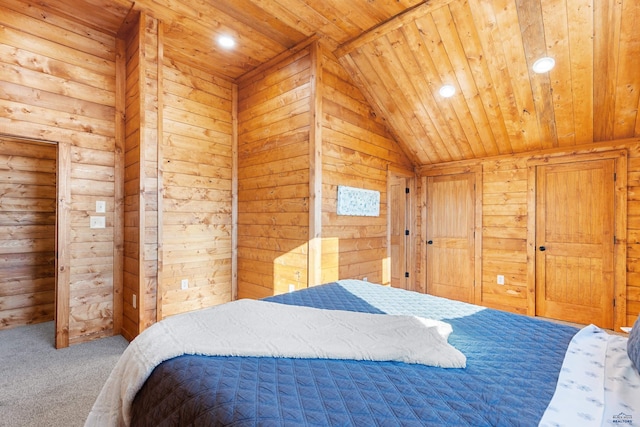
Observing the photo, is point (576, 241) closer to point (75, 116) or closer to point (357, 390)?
point (357, 390)

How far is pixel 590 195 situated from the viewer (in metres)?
3.49

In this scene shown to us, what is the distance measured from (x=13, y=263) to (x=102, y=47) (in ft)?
8.23

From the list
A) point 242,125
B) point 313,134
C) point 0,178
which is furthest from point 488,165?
point 0,178

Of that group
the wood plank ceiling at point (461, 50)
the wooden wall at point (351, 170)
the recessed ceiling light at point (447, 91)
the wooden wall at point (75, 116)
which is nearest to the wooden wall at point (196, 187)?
the wood plank ceiling at point (461, 50)

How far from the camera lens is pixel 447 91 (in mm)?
3334

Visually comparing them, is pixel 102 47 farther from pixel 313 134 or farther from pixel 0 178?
pixel 313 134

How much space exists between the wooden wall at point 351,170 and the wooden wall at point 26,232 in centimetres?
308

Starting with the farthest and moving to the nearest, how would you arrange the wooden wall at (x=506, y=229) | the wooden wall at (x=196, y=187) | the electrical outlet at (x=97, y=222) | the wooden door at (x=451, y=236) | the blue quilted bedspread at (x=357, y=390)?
A: the wooden door at (x=451, y=236), the wooden wall at (x=506, y=229), the wooden wall at (x=196, y=187), the electrical outlet at (x=97, y=222), the blue quilted bedspread at (x=357, y=390)

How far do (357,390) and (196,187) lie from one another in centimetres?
336

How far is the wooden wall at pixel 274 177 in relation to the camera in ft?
10.9

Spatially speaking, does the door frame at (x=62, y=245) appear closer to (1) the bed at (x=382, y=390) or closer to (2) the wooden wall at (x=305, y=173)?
(2) the wooden wall at (x=305, y=173)

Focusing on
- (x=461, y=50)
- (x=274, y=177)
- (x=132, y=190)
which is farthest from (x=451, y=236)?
(x=132, y=190)

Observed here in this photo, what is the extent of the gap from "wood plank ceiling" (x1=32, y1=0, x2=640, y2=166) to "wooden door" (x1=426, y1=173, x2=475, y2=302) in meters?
0.85

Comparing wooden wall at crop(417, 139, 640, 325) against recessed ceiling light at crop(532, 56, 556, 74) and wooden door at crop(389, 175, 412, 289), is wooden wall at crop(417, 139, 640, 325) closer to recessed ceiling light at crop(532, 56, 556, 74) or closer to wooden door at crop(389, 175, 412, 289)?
wooden door at crop(389, 175, 412, 289)
